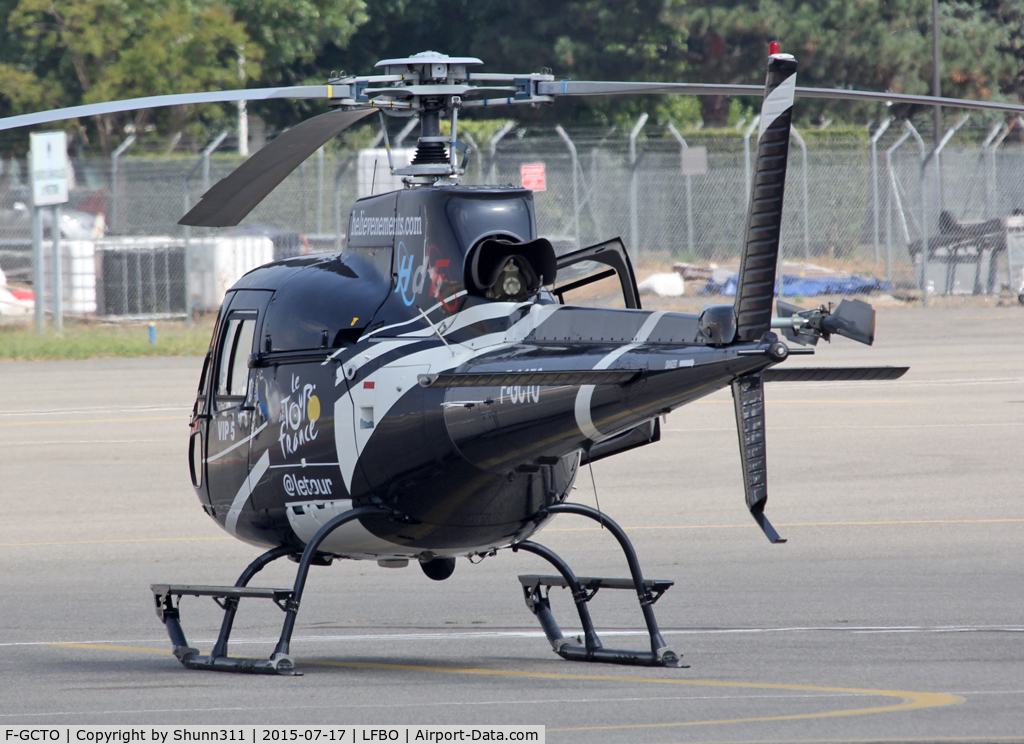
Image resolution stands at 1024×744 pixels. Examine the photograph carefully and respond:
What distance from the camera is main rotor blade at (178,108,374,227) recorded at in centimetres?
741

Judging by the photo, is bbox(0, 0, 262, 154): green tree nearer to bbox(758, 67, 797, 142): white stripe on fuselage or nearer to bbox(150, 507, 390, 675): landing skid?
bbox(150, 507, 390, 675): landing skid

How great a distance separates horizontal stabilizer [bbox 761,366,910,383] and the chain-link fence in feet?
72.1

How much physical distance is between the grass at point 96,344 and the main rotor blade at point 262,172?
58.1ft

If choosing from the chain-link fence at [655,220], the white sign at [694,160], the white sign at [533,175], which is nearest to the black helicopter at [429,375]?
the white sign at [533,175]

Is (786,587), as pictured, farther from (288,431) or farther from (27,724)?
(27,724)

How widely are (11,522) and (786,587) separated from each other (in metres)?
7.93

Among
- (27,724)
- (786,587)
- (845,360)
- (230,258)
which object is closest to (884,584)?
(786,587)

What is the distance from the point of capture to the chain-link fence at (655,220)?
1107 inches

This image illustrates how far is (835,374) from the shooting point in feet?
20.9

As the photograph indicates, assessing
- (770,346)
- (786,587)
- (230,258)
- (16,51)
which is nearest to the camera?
(770,346)

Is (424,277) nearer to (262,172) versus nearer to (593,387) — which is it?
(262,172)

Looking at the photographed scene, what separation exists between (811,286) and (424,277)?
930 inches

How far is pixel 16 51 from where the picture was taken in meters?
44.8
